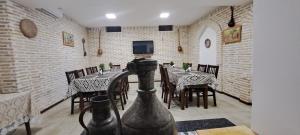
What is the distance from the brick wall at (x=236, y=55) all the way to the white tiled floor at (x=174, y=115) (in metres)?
0.45

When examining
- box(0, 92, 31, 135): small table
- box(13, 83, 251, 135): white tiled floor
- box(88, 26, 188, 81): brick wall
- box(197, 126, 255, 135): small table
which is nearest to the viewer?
box(197, 126, 255, 135): small table

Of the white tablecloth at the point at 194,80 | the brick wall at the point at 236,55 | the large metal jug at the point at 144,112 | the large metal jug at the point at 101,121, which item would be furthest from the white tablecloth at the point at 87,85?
the brick wall at the point at 236,55

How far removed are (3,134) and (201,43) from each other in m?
5.74

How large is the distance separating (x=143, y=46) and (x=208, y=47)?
Answer: 109 inches

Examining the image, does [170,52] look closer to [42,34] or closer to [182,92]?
[182,92]

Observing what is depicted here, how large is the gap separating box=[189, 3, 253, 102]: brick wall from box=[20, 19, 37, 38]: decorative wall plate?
450 centimetres

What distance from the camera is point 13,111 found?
2.06 meters

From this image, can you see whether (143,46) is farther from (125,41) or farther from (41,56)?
(41,56)

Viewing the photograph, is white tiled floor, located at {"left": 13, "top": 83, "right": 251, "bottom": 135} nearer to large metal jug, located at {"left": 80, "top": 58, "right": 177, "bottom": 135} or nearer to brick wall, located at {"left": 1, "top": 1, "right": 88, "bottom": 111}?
brick wall, located at {"left": 1, "top": 1, "right": 88, "bottom": 111}

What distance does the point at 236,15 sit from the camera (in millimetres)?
3893

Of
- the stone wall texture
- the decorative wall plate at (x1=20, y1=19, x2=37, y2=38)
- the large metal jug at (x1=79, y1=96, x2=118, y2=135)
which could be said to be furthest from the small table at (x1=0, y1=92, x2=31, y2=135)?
the large metal jug at (x1=79, y1=96, x2=118, y2=135)

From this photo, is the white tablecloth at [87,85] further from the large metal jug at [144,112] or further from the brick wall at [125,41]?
the brick wall at [125,41]

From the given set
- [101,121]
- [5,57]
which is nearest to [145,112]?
[101,121]

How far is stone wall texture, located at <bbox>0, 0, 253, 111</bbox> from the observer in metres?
2.81
